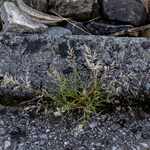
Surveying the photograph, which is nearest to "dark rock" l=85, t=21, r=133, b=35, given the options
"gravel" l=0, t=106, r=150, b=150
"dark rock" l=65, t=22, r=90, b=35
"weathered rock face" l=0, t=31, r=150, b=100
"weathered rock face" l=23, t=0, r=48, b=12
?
"dark rock" l=65, t=22, r=90, b=35

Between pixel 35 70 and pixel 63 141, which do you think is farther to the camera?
pixel 35 70

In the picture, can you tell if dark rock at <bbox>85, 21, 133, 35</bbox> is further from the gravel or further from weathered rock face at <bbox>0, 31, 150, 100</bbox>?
the gravel

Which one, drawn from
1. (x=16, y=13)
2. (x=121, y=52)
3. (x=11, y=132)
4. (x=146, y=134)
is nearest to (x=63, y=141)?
(x=11, y=132)

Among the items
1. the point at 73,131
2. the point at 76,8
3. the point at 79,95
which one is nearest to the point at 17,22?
the point at 76,8

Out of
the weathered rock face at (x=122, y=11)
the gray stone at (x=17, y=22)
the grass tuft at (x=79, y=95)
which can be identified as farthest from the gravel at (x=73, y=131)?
the weathered rock face at (x=122, y=11)

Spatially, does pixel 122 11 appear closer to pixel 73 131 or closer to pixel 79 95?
pixel 79 95

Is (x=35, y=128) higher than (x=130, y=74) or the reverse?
the reverse

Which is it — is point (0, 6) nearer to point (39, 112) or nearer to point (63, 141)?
point (39, 112)
